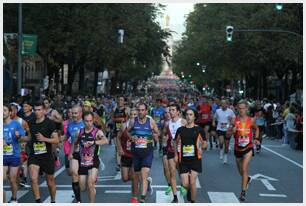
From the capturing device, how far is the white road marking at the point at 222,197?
1207cm

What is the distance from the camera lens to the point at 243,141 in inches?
507

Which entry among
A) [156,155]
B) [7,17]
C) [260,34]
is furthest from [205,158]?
[260,34]

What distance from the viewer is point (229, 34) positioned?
109ft

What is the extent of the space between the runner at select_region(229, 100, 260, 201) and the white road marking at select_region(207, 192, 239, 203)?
30cm

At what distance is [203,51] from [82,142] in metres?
47.8

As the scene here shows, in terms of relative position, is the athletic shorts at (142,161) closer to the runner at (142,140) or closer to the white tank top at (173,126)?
the runner at (142,140)

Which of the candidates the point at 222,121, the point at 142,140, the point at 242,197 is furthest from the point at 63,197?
the point at 222,121

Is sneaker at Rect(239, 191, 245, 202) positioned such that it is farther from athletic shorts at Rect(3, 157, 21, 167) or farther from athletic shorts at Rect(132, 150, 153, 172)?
athletic shorts at Rect(3, 157, 21, 167)

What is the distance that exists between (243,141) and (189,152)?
177cm

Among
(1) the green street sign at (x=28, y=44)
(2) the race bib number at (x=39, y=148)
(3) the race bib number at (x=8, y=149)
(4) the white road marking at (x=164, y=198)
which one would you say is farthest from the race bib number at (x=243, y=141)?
(1) the green street sign at (x=28, y=44)

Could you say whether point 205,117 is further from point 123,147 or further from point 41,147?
point 41,147

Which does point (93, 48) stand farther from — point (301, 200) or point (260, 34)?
point (301, 200)

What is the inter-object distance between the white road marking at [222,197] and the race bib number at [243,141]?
2.79 feet

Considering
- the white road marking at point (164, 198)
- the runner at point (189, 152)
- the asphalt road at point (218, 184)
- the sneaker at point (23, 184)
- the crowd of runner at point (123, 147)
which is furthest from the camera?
the sneaker at point (23, 184)
